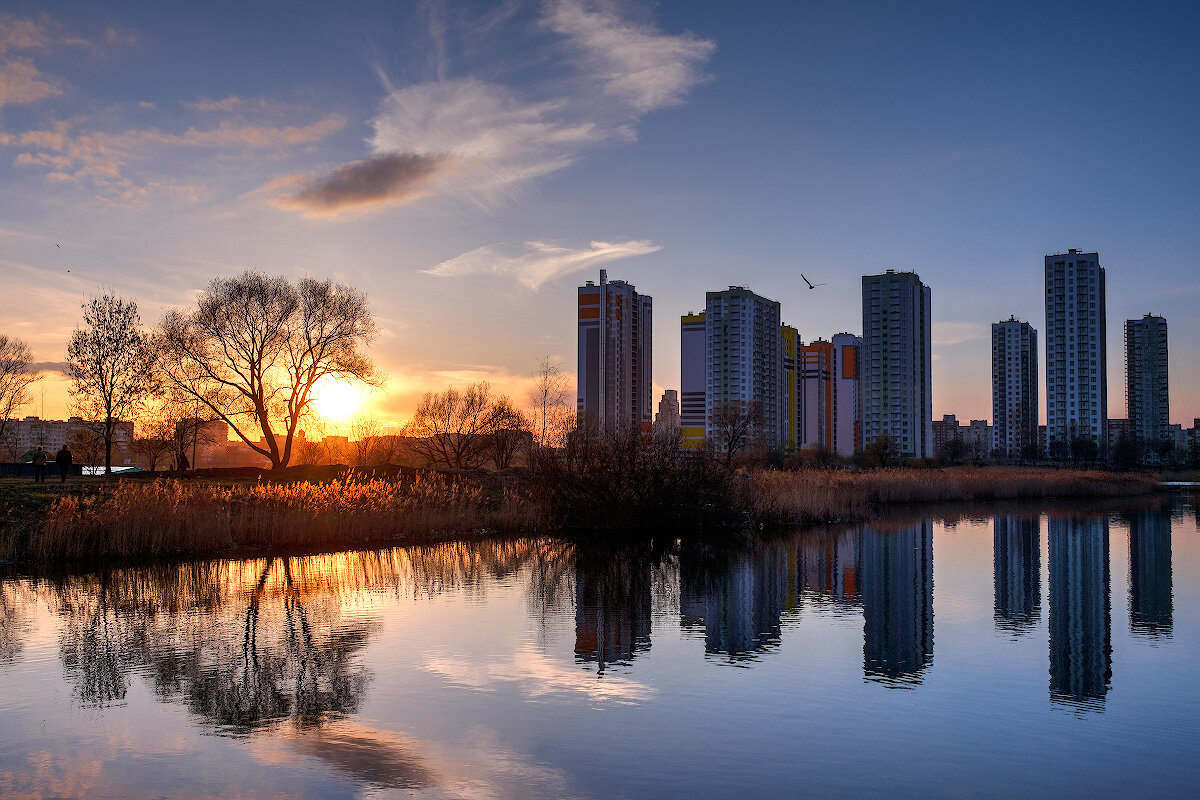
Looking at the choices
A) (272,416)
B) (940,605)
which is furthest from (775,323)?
(940,605)

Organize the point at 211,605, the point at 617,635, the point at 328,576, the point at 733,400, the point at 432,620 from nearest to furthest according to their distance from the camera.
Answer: the point at 617,635 → the point at 432,620 → the point at 211,605 → the point at 328,576 → the point at 733,400

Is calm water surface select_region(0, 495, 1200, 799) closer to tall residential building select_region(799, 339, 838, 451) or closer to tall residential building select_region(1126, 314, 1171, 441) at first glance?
tall residential building select_region(799, 339, 838, 451)

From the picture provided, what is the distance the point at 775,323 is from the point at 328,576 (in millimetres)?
117812

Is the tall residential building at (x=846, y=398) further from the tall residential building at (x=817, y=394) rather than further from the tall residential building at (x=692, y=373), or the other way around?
the tall residential building at (x=692, y=373)

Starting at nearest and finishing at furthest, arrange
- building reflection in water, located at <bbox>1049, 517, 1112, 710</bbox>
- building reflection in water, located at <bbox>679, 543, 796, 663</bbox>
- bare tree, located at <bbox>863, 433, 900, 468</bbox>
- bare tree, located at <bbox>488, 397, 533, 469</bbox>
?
building reflection in water, located at <bbox>1049, 517, 1112, 710</bbox> < building reflection in water, located at <bbox>679, 543, 796, 663</bbox> < bare tree, located at <bbox>488, 397, 533, 469</bbox> < bare tree, located at <bbox>863, 433, 900, 468</bbox>

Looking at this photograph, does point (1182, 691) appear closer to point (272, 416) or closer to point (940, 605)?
point (940, 605)

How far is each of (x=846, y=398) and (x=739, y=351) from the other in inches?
1176

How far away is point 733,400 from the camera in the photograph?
120 meters

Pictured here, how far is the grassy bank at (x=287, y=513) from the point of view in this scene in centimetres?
1966

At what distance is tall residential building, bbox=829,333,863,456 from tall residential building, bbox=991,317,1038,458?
121 feet

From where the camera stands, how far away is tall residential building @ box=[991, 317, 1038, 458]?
162875mm

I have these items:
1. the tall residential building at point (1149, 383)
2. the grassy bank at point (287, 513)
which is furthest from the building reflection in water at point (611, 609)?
the tall residential building at point (1149, 383)

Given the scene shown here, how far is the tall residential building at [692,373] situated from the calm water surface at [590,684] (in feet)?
365

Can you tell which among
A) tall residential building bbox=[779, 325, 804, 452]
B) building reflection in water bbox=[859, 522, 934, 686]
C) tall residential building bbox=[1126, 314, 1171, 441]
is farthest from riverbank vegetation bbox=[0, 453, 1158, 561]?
tall residential building bbox=[1126, 314, 1171, 441]
